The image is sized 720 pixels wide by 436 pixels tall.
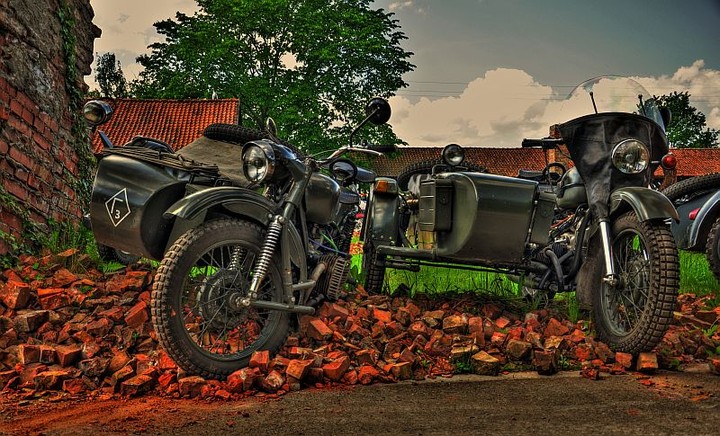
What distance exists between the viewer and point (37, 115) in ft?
18.9

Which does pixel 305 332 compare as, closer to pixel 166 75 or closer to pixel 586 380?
pixel 586 380

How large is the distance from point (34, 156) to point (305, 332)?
3.26 m

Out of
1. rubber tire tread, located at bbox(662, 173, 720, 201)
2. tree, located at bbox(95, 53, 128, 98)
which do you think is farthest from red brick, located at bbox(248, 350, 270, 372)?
tree, located at bbox(95, 53, 128, 98)

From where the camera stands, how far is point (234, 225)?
3.38 m

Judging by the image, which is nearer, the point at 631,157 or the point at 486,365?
the point at 486,365

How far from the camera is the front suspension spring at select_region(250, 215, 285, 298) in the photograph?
3.35 metres

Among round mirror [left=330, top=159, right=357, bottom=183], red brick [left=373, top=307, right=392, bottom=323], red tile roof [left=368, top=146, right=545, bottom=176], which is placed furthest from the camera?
red tile roof [left=368, top=146, right=545, bottom=176]

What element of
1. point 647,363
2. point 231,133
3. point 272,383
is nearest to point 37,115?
point 231,133

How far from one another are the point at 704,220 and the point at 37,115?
19.7 feet

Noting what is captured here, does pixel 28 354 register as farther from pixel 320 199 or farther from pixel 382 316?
pixel 382 316

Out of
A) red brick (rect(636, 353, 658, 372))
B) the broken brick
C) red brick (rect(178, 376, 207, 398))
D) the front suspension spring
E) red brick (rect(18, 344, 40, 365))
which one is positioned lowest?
red brick (rect(178, 376, 207, 398))

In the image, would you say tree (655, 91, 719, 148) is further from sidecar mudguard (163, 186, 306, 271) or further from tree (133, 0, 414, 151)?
sidecar mudguard (163, 186, 306, 271)

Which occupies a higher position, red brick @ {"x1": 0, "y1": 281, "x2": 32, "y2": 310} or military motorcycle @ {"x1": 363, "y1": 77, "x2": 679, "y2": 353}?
military motorcycle @ {"x1": 363, "y1": 77, "x2": 679, "y2": 353}

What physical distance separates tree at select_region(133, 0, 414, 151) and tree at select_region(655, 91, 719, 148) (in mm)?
30584
